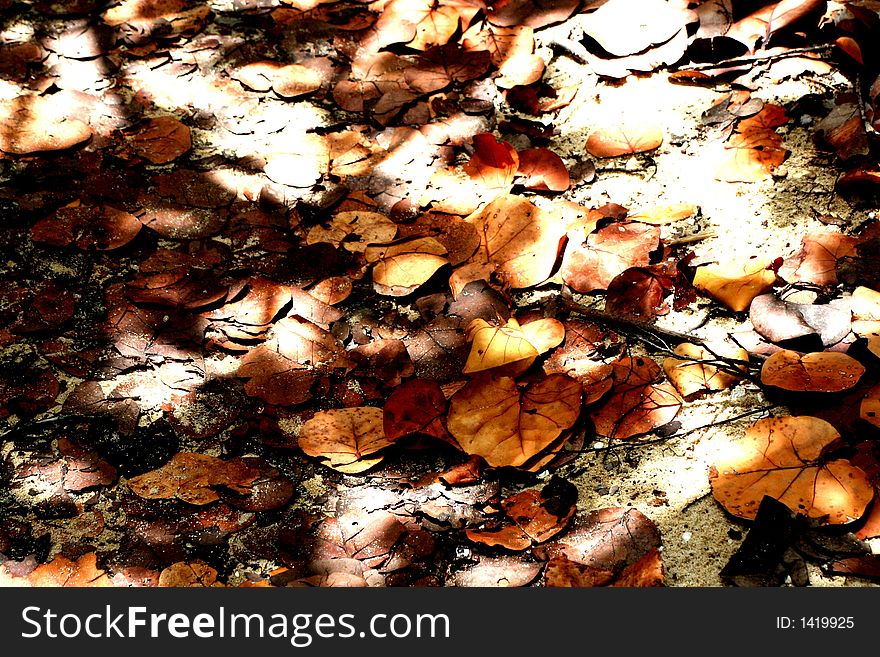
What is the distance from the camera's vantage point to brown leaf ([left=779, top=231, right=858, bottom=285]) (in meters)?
2.01

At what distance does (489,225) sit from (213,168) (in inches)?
33.8

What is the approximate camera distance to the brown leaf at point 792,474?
5.24 feet

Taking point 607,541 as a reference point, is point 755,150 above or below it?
above

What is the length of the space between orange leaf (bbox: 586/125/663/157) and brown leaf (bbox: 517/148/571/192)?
12 cm

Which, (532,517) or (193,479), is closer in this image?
(532,517)

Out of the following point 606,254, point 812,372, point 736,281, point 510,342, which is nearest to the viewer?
point 812,372

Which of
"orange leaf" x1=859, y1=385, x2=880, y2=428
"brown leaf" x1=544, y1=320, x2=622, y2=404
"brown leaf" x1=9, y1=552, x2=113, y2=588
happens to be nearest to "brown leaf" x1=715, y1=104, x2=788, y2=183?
"brown leaf" x1=544, y1=320, x2=622, y2=404

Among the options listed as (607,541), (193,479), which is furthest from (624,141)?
(193,479)

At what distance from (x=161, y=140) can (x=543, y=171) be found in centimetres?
115

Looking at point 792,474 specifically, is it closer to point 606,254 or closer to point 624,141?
point 606,254

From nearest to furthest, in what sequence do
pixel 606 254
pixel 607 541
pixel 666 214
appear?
1. pixel 607 541
2. pixel 606 254
3. pixel 666 214

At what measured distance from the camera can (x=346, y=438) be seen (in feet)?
6.07

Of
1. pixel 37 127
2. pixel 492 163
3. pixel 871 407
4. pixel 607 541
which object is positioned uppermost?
pixel 37 127
